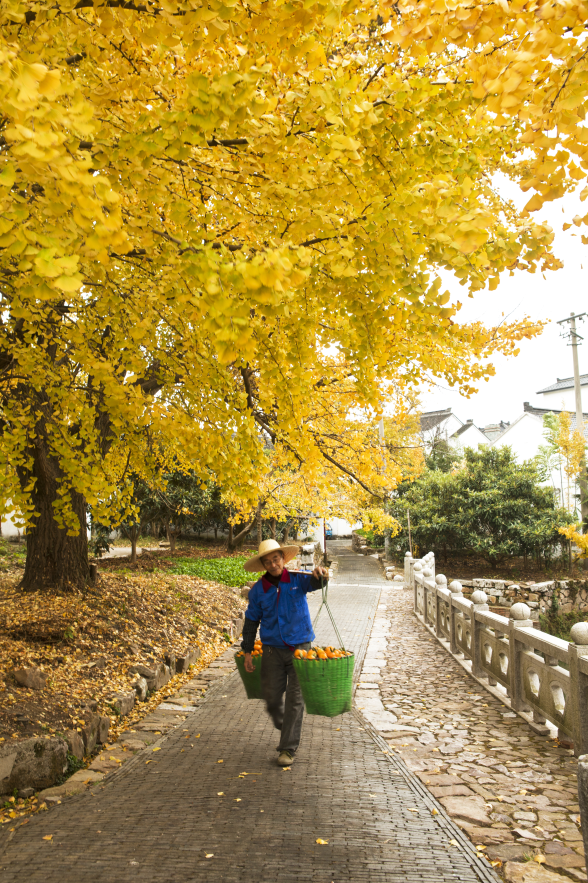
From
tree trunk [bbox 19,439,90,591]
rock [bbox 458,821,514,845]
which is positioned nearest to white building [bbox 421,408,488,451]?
tree trunk [bbox 19,439,90,591]

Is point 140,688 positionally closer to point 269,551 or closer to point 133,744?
point 133,744

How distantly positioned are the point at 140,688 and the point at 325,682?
3.00 m

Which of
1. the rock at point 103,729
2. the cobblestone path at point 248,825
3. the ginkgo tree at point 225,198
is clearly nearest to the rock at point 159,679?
the rock at point 103,729

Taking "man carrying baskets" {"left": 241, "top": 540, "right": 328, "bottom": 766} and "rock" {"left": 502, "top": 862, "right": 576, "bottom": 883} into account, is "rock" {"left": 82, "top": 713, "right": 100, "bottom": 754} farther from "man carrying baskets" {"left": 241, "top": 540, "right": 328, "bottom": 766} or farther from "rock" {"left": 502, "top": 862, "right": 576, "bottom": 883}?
"rock" {"left": 502, "top": 862, "right": 576, "bottom": 883}

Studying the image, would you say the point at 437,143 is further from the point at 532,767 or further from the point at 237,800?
the point at 532,767

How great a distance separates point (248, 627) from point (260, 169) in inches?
137

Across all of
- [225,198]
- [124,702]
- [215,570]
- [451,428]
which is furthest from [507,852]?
[451,428]

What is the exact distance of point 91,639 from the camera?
6969mm

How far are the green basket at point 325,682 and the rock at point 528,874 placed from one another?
4.78ft

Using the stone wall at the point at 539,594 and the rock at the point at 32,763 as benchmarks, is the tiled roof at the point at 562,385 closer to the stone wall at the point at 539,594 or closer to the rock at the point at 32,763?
the stone wall at the point at 539,594

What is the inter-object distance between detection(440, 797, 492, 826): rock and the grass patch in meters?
10.3

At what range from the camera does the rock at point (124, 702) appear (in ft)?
19.1

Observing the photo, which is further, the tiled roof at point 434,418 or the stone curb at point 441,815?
the tiled roof at point 434,418

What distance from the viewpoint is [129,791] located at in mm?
4207
